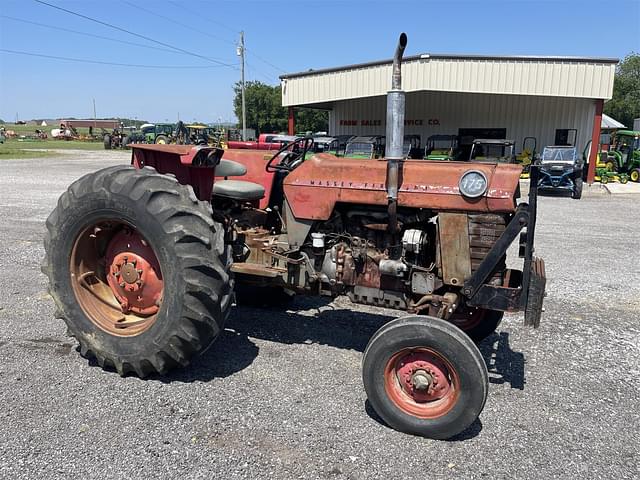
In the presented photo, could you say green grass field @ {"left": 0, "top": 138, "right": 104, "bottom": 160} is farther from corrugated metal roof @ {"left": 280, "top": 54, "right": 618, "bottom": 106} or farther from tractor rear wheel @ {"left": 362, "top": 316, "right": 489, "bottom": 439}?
tractor rear wheel @ {"left": 362, "top": 316, "right": 489, "bottom": 439}

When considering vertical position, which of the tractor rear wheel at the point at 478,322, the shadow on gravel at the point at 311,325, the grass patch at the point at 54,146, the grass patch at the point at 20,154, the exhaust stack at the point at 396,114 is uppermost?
the exhaust stack at the point at 396,114

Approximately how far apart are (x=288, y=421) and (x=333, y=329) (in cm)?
152

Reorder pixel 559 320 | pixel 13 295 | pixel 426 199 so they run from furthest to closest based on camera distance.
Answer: pixel 13 295 → pixel 559 320 → pixel 426 199

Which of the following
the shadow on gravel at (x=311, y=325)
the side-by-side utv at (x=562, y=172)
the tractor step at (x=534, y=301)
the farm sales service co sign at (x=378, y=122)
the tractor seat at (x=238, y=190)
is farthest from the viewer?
the farm sales service co sign at (x=378, y=122)

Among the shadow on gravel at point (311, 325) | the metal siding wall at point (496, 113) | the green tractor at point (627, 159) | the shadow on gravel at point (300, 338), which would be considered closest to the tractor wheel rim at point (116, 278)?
the shadow on gravel at point (300, 338)

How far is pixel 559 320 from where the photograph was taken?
16.1ft

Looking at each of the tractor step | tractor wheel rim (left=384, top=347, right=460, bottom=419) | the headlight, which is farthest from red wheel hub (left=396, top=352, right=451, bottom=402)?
the headlight

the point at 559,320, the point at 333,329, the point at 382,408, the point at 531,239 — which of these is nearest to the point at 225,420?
the point at 382,408

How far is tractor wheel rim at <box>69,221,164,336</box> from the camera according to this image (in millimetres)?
3607

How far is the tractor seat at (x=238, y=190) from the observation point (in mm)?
3979

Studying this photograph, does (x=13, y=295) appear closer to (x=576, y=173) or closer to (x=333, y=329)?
(x=333, y=329)

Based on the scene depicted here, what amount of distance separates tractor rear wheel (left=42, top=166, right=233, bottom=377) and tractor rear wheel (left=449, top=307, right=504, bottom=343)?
183 cm

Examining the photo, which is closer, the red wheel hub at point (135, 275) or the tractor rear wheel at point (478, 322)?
the red wheel hub at point (135, 275)

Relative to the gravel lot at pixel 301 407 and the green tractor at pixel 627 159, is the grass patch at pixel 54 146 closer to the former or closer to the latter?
the green tractor at pixel 627 159
